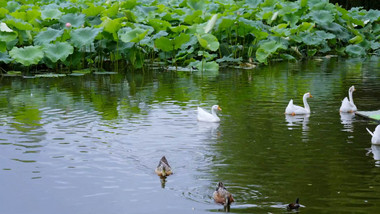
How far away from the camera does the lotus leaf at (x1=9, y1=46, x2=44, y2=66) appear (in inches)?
639

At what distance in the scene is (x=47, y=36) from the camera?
1716 centimetres

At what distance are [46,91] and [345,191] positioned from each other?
8.75m

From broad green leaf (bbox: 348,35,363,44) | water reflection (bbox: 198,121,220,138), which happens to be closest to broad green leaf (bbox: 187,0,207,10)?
broad green leaf (bbox: 348,35,363,44)

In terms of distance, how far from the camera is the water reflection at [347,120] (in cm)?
995

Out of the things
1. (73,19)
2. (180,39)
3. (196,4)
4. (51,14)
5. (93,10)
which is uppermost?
(196,4)

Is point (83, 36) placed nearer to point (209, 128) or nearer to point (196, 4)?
point (196, 4)

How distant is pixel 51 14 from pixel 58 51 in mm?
1791

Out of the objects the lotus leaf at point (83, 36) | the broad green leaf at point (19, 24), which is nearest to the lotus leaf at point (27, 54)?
the broad green leaf at point (19, 24)

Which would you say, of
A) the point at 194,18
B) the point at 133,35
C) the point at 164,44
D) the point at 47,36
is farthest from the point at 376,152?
the point at 194,18

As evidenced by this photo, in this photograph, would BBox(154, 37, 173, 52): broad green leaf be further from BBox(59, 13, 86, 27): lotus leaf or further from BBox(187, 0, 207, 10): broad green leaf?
BBox(187, 0, 207, 10): broad green leaf

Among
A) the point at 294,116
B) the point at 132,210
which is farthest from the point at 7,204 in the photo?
the point at 294,116

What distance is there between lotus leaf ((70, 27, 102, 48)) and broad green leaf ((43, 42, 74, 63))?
0.22 m

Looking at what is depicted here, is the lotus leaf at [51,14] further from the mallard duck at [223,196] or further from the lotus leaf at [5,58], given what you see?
the mallard duck at [223,196]

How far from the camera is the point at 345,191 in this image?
6734 mm
